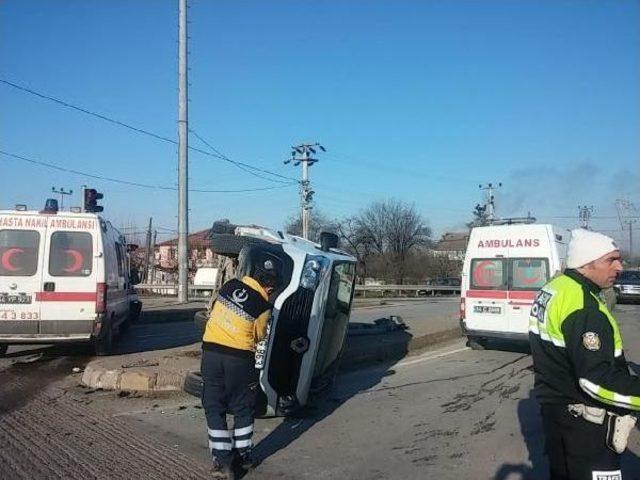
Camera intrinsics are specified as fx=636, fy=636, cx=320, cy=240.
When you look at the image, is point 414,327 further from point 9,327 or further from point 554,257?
point 9,327

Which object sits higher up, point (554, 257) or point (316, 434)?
point (554, 257)

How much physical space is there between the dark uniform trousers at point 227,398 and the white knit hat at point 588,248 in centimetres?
276

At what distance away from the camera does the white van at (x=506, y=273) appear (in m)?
11.9

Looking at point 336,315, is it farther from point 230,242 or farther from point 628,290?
point 628,290

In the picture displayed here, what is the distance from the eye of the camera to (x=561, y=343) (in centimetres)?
300

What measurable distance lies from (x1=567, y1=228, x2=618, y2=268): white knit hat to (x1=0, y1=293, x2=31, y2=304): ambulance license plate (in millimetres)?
8856

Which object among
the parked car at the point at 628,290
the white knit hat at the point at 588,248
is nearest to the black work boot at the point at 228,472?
the white knit hat at the point at 588,248

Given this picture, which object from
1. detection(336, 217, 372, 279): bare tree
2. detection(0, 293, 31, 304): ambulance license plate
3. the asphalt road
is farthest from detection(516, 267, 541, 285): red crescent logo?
detection(336, 217, 372, 279): bare tree

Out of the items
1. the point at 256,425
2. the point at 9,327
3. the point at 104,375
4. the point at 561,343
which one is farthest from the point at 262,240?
the point at 9,327

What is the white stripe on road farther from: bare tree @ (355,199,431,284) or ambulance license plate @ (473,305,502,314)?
bare tree @ (355,199,431,284)

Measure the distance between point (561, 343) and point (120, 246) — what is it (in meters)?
11.3

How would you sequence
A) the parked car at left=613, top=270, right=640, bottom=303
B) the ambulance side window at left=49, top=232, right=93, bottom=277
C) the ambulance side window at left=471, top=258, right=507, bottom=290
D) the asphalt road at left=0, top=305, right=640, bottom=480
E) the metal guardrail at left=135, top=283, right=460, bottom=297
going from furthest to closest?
1. the metal guardrail at left=135, top=283, right=460, bottom=297
2. the parked car at left=613, top=270, right=640, bottom=303
3. the ambulance side window at left=471, top=258, right=507, bottom=290
4. the ambulance side window at left=49, top=232, right=93, bottom=277
5. the asphalt road at left=0, top=305, right=640, bottom=480

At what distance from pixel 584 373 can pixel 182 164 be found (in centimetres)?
2144

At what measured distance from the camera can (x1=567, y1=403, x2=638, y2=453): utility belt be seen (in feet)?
9.41
